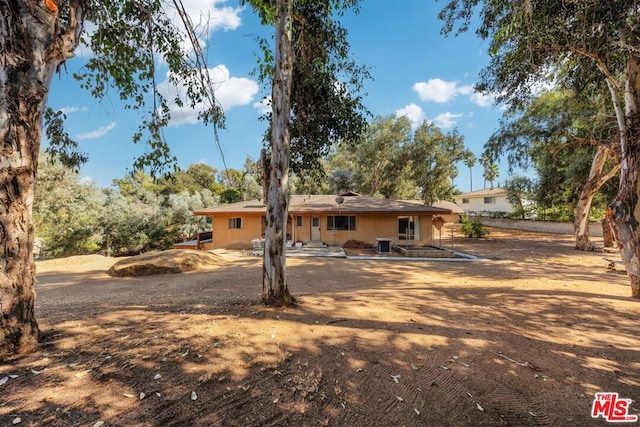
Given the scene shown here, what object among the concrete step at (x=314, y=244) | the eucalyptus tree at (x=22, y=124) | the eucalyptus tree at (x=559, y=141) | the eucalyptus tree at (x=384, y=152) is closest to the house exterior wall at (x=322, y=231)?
the concrete step at (x=314, y=244)

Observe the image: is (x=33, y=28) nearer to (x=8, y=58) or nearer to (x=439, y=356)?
(x=8, y=58)

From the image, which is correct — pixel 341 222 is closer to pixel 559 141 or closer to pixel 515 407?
pixel 559 141

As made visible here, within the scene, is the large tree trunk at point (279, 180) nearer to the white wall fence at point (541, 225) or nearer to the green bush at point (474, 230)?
the green bush at point (474, 230)

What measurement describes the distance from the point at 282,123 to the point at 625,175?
746 cm

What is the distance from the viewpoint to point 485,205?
4338cm

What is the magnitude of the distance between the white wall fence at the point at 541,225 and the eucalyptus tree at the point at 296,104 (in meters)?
26.7

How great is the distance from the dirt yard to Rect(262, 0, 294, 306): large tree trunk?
0.43 metres

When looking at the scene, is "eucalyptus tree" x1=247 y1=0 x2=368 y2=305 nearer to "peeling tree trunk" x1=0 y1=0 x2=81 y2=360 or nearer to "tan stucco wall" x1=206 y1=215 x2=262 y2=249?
"peeling tree trunk" x1=0 y1=0 x2=81 y2=360

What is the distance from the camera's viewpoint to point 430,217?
57.6 ft

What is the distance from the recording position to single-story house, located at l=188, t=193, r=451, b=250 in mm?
17562

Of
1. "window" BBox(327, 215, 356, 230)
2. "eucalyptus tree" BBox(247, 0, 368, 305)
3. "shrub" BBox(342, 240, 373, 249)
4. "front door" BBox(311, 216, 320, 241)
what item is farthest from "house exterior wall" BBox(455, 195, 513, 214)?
"eucalyptus tree" BBox(247, 0, 368, 305)

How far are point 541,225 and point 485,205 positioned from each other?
60.9 feet

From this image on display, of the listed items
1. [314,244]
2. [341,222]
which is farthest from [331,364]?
[341,222]

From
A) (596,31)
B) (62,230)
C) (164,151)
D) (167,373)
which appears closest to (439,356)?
(167,373)
